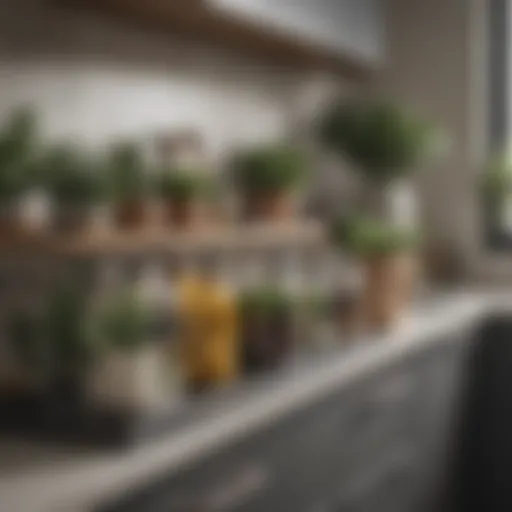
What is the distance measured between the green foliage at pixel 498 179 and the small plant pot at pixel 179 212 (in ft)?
5.36

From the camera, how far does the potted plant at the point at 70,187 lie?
1928mm

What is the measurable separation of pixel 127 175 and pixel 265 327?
1.37 ft

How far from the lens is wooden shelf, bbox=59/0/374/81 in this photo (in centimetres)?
240

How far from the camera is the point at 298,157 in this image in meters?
2.88

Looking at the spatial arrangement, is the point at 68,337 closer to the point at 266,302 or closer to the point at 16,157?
the point at 16,157

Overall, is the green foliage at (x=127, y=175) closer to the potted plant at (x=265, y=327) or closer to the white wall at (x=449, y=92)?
the potted plant at (x=265, y=327)

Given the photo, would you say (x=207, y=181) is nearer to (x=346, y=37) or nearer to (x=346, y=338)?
(x=346, y=338)

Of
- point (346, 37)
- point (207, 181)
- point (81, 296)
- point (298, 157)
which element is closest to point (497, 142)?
point (346, 37)

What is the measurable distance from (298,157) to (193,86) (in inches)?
12.7

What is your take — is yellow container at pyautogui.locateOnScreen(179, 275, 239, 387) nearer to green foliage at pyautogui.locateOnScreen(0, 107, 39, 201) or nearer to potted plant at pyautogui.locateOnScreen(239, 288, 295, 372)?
potted plant at pyautogui.locateOnScreen(239, 288, 295, 372)

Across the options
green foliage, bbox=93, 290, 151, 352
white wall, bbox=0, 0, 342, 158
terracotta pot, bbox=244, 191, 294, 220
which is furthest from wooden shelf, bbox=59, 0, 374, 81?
green foliage, bbox=93, 290, 151, 352

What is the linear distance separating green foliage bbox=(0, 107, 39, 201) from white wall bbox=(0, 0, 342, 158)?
0.28 meters

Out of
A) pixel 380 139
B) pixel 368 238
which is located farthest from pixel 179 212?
pixel 380 139

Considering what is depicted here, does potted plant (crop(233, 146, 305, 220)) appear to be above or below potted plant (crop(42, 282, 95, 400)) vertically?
above
